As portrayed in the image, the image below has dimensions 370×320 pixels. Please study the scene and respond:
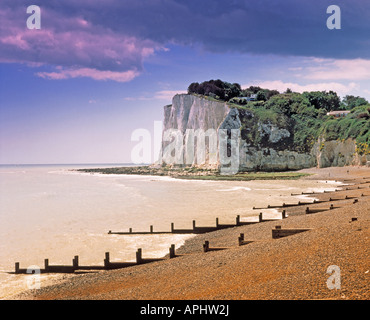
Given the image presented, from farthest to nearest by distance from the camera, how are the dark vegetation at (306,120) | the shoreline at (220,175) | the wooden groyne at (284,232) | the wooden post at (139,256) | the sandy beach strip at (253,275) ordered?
the dark vegetation at (306,120) < the shoreline at (220,175) < the wooden post at (139,256) < the wooden groyne at (284,232) < the sandy beach strip at (253,275)

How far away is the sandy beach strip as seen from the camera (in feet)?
22.6

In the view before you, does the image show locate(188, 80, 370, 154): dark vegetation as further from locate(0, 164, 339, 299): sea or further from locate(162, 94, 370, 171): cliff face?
locate(0, 164, 339, 299): sea

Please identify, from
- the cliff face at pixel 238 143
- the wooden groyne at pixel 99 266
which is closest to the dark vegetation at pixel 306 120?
the cliff face at pixel 238 143

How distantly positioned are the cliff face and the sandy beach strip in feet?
212

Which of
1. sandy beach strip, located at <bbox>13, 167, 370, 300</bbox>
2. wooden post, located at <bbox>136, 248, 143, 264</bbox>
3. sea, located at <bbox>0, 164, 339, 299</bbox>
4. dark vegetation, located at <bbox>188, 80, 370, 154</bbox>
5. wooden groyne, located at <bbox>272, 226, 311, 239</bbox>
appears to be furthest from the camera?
dark vegetation, located at <bbox>188, 80, 370, 154</bbox>

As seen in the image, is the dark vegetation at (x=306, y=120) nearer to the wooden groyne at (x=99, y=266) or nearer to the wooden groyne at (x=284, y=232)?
the wooden groyne at (x=284, y=232)

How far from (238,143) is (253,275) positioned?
8594 centimetres

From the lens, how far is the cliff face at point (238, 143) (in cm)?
7819

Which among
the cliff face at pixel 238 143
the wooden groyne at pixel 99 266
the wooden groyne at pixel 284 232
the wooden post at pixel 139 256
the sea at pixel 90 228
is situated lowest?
the sea at pixel 90 228

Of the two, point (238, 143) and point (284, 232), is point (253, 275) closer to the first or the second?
point (284, 232)

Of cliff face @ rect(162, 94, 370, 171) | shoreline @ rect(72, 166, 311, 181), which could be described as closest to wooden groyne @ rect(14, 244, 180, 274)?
shoreline @ rect(72, 166, 311, 181)

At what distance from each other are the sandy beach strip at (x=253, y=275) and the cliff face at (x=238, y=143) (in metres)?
64.8

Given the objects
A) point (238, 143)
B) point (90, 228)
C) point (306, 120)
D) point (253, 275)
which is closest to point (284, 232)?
point (253, 275)

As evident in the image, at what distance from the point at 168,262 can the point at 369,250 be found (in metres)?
6.73
